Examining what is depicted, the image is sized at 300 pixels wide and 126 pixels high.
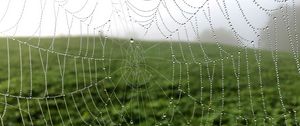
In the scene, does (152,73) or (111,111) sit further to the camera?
(152,73)

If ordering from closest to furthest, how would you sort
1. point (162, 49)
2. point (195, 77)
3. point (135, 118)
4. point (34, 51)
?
point (135, 118) < point (195, 77) < point (34, 51) < point (162, 49)

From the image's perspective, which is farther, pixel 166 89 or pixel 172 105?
pixel 166 89

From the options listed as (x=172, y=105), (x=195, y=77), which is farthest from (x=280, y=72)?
(x=172, y=105)

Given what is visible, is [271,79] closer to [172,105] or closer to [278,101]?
[278,101]

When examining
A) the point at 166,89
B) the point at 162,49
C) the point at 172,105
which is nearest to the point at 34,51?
the point at 162,49

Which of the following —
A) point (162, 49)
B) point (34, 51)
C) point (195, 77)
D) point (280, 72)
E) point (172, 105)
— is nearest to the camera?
point (172, 105)

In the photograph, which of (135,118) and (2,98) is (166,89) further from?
(2,98)
